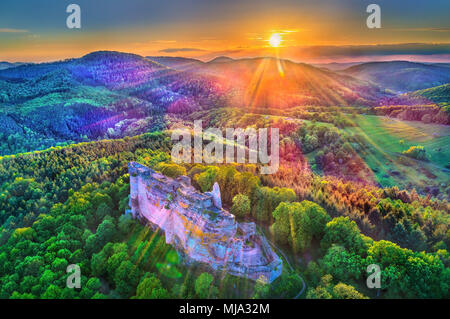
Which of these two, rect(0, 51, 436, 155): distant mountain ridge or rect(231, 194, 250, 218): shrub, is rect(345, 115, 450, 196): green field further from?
rect(0, 51, 436, 155): distant mountain ridge

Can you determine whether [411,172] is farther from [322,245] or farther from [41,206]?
[41,206]

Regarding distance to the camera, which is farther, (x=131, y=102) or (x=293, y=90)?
(x=131, y=102)

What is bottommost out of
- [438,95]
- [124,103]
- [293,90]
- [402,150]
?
[402,150]

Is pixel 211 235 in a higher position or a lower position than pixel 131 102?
lower

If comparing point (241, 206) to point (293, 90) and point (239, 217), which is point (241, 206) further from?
point (293, 90)

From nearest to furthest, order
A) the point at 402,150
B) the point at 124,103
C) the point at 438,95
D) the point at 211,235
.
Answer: the point at 211,235 < the point at 402,150 < the point at 438,95 < the point at 124,103

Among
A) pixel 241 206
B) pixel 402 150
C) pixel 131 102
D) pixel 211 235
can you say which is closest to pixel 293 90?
pixel 402 150

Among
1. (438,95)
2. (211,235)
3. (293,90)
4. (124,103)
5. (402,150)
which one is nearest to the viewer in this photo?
(211,235)
